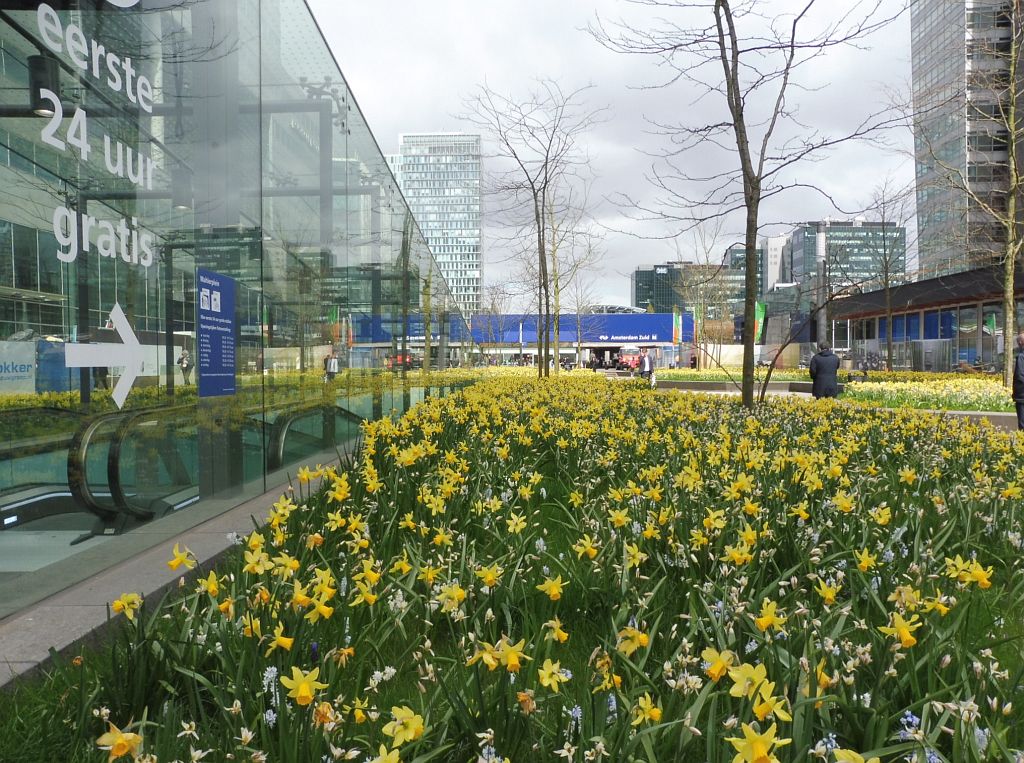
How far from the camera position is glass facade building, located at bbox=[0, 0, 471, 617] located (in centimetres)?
297

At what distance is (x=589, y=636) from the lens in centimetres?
240

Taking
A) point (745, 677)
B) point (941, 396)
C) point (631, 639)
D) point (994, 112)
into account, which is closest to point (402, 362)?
point (631, 639)

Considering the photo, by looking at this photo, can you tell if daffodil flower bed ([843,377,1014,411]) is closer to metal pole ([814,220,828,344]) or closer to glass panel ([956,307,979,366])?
metal pole ([814,220,828,344])

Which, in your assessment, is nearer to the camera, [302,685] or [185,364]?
[302,685]

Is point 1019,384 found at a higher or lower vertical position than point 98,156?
lower

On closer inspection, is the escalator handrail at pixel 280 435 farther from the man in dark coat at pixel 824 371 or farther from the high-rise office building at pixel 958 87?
the high-rise office building at pixel 958 87

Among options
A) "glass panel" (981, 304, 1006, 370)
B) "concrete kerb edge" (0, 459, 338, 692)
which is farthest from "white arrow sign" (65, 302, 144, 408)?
"glass panel" (981, 304, 1006, 370)

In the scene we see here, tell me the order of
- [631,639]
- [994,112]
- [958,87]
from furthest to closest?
[994,112] → [958,87] → [631,639]

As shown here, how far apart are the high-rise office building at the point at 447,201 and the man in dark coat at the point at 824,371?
1277 cm

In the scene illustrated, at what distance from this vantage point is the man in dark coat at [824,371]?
45.2 feet

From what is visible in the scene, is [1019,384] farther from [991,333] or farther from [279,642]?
[991,333]

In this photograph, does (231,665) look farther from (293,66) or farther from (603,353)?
(603,353)

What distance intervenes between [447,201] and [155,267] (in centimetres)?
2609

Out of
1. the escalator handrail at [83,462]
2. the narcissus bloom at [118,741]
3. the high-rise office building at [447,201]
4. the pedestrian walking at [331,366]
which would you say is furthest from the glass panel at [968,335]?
the narcissus bloom at [118,741]
